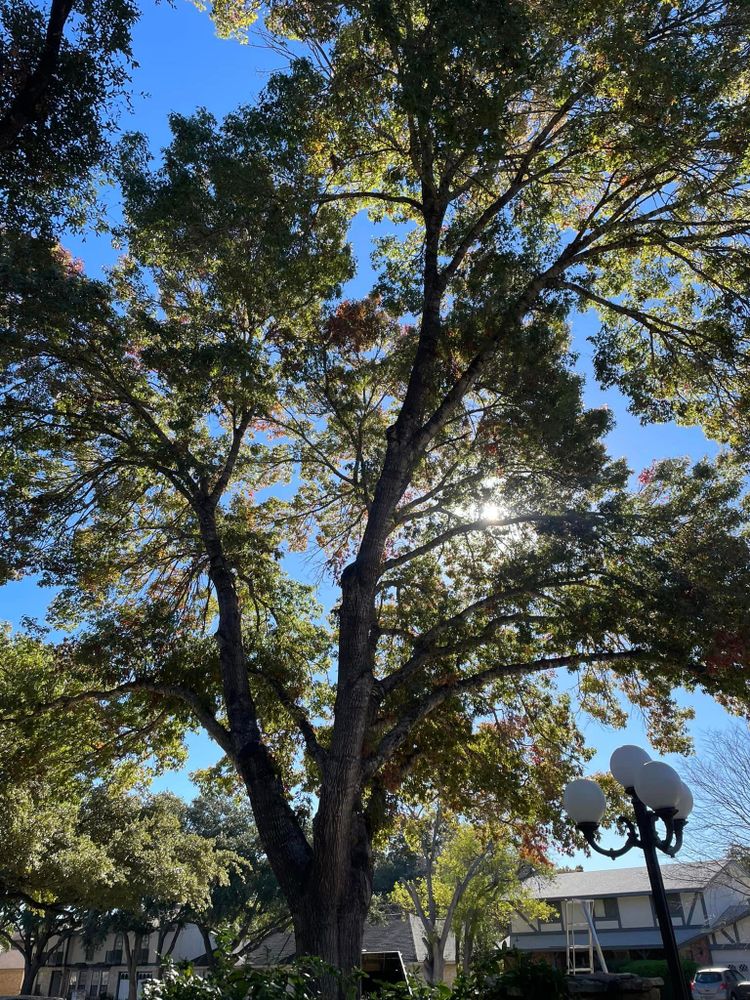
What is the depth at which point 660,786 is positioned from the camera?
224 inches

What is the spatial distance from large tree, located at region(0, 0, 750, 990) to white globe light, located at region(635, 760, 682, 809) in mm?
1895

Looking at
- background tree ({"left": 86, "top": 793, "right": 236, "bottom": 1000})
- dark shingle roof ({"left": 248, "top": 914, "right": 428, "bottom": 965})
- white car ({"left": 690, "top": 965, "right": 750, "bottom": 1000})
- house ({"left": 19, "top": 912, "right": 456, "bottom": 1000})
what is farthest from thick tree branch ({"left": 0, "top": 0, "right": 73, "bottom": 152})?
house ({"left": 19, "top": 912, "right": 456, "bottom": 1000})

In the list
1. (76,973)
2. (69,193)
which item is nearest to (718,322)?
(69,193)

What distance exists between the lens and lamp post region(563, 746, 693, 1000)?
526cm

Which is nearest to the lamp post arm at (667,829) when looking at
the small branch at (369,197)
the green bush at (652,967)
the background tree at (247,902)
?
the small branch at (369,197)

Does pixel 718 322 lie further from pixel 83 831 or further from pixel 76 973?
pixel 76 973

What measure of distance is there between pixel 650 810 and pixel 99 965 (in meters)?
41.4

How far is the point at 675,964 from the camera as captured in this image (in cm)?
507

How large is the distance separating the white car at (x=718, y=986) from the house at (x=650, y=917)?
3.98 metres

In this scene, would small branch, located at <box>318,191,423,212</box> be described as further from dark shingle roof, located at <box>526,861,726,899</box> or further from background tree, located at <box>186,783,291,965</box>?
background tree, located at <box>186,783,291,965</box>

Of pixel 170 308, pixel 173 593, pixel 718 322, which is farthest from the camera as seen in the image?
pixel 173 593

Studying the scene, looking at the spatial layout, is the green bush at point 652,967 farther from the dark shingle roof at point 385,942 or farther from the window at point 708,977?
the dark shingle roof at point 385,942

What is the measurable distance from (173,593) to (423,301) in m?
5.49

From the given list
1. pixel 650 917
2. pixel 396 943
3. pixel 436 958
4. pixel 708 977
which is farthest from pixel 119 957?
pixel 708 977
